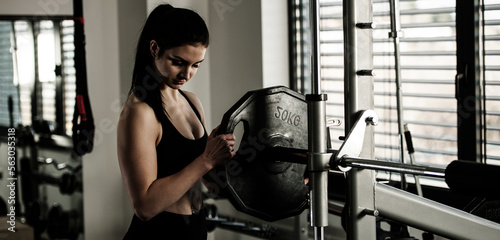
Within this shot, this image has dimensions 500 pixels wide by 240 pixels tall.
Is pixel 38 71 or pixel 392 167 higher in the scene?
pixel 38 71

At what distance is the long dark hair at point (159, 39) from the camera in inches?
59.6

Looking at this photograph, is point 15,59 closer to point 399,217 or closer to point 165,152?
point 165,152

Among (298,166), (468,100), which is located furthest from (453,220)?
(468,100)

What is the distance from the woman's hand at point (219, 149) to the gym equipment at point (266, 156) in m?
0.02

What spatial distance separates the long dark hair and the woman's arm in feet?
0.15

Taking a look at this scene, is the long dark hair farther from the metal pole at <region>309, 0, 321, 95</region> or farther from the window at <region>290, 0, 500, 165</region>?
the window at <region>290, 0, 500, 165</region>

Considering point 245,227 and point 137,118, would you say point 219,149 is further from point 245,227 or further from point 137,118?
point 245,227

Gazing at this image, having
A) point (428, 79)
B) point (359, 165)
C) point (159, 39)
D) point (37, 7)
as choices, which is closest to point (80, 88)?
point (37, 7)

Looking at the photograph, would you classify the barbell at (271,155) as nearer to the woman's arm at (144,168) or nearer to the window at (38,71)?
the woman's arm at (144,168)

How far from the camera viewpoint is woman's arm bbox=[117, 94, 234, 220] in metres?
1.50

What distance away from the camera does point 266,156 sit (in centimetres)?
132

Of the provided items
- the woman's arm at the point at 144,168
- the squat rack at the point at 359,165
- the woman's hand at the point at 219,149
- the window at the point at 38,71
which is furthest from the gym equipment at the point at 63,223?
the squat rack at the point at 359,165

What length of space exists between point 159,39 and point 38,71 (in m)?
1.64

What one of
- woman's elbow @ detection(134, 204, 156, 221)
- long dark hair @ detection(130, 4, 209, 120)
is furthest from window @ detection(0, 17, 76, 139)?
woman's elbow @ detection(134, 204, 156, 221)
